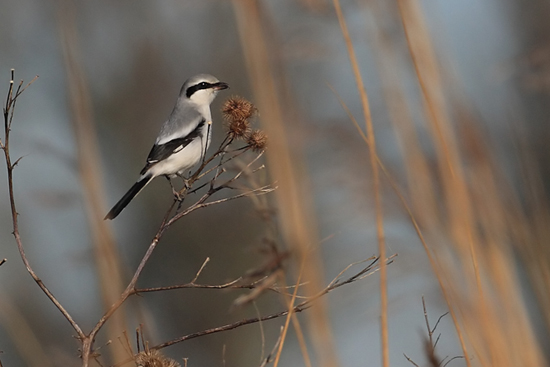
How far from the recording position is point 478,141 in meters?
1.61

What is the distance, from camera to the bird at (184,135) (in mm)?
3100

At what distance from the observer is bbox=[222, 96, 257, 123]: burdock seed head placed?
5.43 ft

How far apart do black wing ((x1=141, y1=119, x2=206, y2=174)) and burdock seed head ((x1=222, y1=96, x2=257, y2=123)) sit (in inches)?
57.0

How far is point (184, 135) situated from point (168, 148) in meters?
0.11

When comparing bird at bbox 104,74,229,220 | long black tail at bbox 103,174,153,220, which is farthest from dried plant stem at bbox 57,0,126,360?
bird at bbox 104,74,229,220

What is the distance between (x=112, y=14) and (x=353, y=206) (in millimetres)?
8578

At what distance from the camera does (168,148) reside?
10.3ft

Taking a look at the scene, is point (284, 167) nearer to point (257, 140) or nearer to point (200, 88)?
point (257, 140)

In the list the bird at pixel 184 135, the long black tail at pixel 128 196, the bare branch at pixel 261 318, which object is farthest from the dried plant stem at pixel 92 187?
the bird at pixel 184 135

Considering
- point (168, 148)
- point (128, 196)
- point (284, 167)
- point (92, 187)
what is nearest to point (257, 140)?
point (284, 167)

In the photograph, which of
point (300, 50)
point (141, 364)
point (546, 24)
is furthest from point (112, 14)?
point (141, 364)

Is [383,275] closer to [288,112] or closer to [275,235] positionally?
[275,235]

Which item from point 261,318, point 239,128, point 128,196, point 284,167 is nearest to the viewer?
point 261,318

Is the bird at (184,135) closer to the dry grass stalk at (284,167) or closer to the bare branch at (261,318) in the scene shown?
the dry grass stalk at (284,167)
